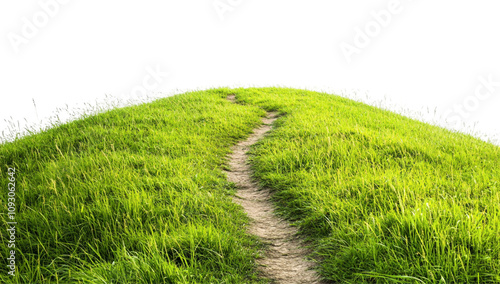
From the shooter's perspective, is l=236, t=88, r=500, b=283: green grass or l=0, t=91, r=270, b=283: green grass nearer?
l=236, t=88, r=500, b=283: green grass

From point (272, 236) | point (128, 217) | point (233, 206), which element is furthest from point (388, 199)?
point (128, 217)

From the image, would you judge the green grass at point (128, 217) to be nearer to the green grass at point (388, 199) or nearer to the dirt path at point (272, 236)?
the dirt path at point (272, 236)

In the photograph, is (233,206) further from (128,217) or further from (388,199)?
(388,199)

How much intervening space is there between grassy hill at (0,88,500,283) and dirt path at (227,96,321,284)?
21cm

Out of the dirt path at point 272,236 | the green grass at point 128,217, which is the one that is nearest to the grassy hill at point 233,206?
the green grass at point 128,217

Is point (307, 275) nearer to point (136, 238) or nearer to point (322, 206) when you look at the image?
point (322, 206)

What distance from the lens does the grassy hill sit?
127 inches

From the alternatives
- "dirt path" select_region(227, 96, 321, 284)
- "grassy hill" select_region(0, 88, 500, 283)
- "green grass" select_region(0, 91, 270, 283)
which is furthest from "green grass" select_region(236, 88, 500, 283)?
"green grass" select_region(0, 91, 270, 283)

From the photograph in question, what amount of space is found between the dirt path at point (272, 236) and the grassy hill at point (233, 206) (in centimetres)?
21

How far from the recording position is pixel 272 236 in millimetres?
4793

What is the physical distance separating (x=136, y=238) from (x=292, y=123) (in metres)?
7.71

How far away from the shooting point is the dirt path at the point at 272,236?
3865mm

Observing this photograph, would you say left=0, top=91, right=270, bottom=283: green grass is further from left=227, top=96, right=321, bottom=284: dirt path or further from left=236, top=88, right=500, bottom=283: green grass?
left=236, top=88, right=500, bottom=283: green grass

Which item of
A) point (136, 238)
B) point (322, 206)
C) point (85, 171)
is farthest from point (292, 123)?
point (136, 238)
